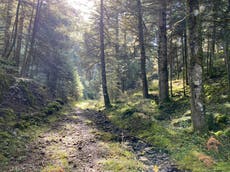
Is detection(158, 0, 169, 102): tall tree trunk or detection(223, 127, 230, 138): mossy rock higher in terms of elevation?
detection(158, 0, 169, 102): tall tree trunk

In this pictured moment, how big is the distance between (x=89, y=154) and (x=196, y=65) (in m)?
4.39

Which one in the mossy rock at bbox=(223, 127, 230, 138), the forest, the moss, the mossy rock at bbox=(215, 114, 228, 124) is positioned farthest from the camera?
the mossy rock at bbox=(215, 114, 228, 124)

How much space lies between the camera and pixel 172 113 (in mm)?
12586

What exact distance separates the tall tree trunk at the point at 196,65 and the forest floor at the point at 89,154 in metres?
1.72

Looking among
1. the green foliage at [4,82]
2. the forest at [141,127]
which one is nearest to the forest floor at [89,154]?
the forest at [141,127]

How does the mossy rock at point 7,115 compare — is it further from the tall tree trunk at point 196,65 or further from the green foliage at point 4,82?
the tall tree trunk at point 196,65

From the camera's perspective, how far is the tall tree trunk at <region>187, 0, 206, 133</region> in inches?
306

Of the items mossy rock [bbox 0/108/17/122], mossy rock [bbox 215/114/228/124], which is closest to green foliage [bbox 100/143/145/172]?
mossy rock [bbox 215/114/228/124]

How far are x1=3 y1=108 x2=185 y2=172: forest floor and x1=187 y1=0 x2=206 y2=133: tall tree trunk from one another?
172 centimetres

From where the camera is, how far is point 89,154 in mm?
7215

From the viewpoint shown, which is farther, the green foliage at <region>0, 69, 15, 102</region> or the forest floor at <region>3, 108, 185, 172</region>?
the green foliage at <region>0, 69, 15, 102</region>

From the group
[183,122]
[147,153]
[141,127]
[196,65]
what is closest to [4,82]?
[141,127]

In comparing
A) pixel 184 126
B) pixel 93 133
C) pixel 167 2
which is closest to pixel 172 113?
pixel 184 126

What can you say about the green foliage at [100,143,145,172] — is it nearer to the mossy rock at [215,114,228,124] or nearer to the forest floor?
the forest floor
